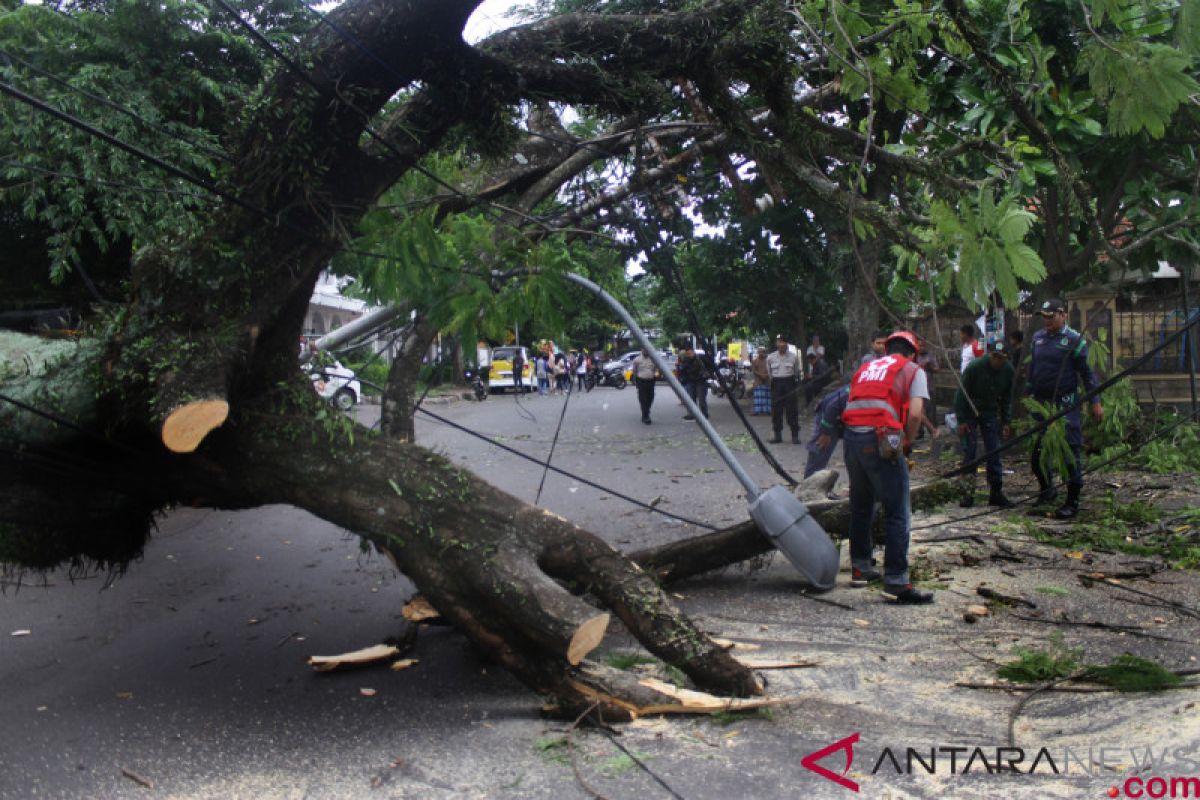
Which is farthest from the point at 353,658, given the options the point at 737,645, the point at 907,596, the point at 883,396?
the point at 883,396

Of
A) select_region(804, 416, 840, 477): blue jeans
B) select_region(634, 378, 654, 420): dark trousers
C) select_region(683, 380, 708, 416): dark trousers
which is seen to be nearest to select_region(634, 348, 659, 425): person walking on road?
select_region(634, 378, 654, 420): dark trousers

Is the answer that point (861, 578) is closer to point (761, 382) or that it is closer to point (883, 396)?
point (883, 396)

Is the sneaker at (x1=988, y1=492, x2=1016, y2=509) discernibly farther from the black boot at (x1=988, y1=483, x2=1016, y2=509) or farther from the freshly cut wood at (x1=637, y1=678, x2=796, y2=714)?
the freshly cut wood at (x1=637, y1=678, x2=796, y2=714)

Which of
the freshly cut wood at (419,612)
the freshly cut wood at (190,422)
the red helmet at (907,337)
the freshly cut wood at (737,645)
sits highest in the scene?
the red helmet at (907,337)

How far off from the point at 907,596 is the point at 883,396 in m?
1.29

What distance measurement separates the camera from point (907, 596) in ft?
19.4

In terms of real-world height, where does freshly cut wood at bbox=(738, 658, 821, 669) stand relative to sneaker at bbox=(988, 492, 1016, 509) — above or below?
below

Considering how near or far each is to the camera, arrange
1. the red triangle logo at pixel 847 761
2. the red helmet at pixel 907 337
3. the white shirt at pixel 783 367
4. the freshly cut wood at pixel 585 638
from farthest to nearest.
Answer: the white shirt at pixel 783 367
the red helmet at pixel 907 337
the freshly cut wood at pixel 585 638
the red triangle logo at pixel 847 761

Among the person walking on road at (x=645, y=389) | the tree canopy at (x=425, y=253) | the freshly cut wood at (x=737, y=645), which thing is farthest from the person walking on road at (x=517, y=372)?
the freshly cut wood at (x=737, y=645)

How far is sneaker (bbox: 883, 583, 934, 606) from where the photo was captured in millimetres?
5875

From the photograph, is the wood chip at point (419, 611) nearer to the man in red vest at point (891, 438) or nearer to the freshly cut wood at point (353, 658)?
the freshly cut wood at point (353, 658)

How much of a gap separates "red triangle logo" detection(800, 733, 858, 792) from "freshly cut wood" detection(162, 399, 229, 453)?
2771 millimetres

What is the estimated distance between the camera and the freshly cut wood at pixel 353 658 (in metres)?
4.68

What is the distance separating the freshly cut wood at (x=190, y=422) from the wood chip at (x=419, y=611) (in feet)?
5.66
